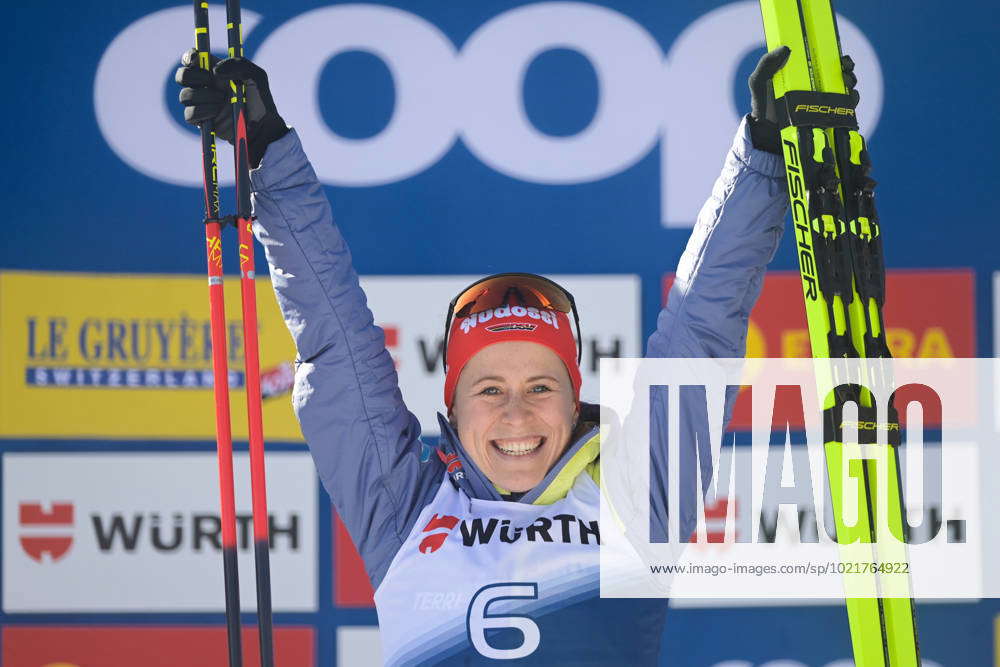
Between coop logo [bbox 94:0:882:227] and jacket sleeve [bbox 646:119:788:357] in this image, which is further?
coop logo [bbox 94:0:882:227]

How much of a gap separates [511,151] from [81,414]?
127 cm

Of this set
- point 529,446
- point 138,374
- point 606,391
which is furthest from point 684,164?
point 138,374

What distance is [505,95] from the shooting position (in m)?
2.95

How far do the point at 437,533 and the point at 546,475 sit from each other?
0.21m

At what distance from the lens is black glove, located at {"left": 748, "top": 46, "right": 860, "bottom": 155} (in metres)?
1.90

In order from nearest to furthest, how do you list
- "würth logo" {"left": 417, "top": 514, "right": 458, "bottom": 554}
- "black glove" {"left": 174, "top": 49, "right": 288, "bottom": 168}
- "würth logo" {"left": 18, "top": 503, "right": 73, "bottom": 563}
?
"black glove" {"left": 174, "top": 49, "right": 288, "bottom": 168}
"würth logo" {"left": 417, "top": 514, "right": 458, "bottom": 554}
"würth logo" {"left": 18, "top": 503, "right": 73, "bottom": 563}

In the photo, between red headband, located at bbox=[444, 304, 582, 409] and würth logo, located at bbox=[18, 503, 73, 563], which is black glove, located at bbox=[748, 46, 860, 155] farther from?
würth logo, located at bbox=[18, 503, 73, 563]

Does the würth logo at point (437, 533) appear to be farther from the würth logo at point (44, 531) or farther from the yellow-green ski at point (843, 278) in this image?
the würth logo at point (44, 531)

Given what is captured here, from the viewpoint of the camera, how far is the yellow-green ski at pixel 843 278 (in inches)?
74.0

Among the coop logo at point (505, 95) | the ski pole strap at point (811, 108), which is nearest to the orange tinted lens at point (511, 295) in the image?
the ski pole strap at point (811, 108)

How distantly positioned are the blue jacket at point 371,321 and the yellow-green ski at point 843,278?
69 millimetres

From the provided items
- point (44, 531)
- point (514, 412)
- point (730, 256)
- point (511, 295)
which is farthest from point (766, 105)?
point (44, 531)


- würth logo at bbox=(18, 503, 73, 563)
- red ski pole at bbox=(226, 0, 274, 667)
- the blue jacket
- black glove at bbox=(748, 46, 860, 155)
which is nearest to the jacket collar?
the blue jacket

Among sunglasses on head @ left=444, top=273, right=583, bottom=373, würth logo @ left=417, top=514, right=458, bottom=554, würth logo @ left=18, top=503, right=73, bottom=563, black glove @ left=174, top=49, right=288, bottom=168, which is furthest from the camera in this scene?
würth logo @ left=18, top=503, right=73, bottom=563
